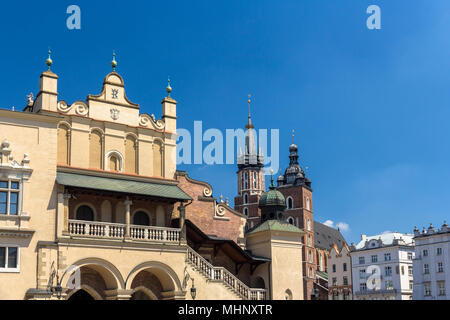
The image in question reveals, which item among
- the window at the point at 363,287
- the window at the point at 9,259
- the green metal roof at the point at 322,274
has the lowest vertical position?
the window at the point at 9,259

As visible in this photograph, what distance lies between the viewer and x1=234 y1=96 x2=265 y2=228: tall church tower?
131750mm

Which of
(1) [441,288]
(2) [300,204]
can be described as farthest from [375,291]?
(2) [300,204]

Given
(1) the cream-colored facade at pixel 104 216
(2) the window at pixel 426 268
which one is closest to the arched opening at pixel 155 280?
(1) the cream-colored facade at pixel 104 216

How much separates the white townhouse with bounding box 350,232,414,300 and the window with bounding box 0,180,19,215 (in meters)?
74.6

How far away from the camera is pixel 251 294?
38.5 m

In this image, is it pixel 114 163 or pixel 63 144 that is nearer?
pixel 63 144

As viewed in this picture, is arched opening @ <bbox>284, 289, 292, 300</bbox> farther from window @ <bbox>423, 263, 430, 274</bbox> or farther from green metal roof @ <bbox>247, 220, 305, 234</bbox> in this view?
window @ <bbox>423, 263, 430, 274</bbox>

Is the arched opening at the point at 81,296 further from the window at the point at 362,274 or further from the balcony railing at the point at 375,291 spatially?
the window at the point at 362,274

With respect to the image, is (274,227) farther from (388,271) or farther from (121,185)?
(388,271)

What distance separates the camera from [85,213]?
1438 inches

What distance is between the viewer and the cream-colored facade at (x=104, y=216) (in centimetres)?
3228

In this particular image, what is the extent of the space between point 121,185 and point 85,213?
252 cm

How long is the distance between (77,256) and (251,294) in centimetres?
1093

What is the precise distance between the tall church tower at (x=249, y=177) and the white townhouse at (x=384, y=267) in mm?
28200
